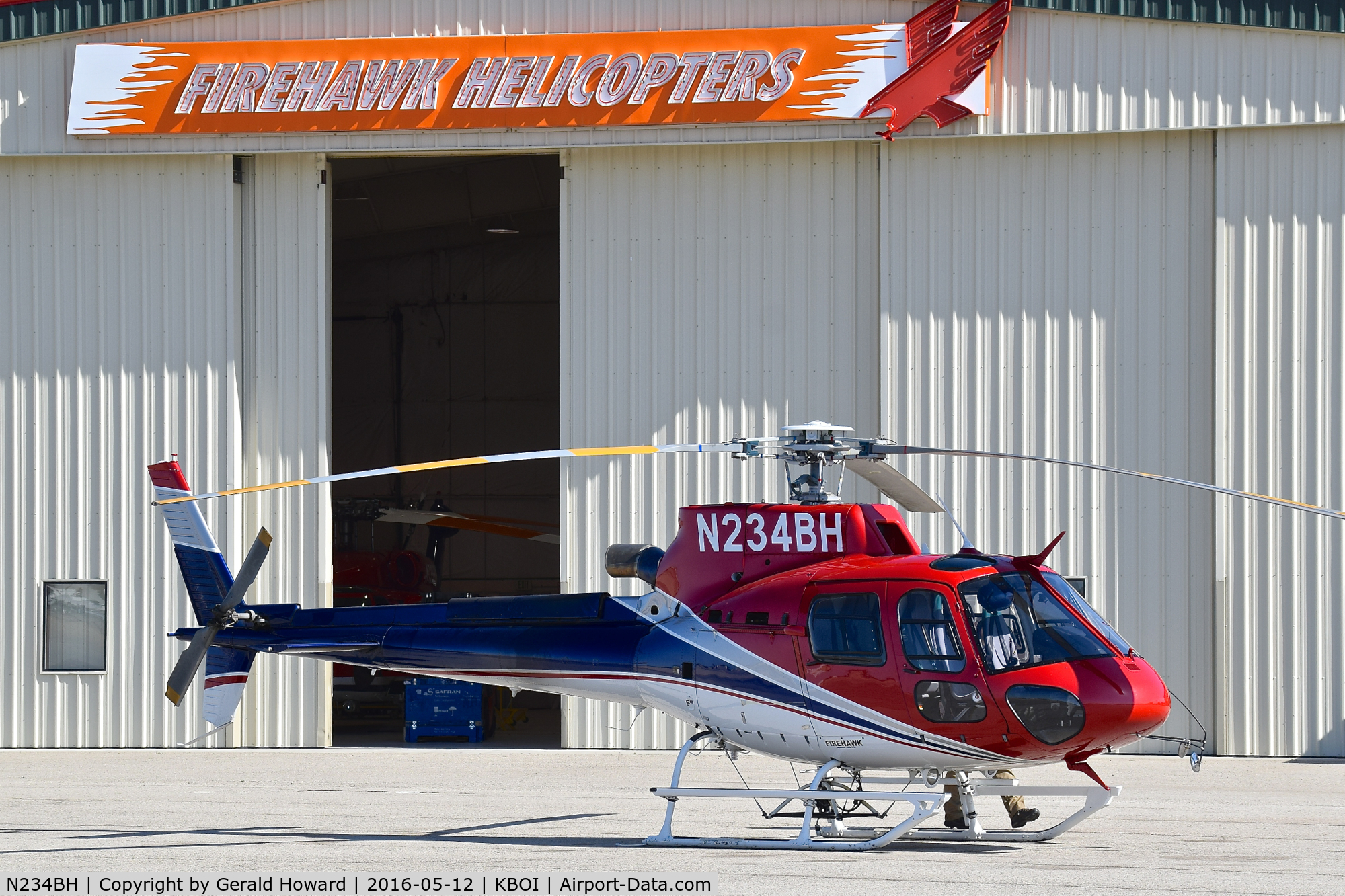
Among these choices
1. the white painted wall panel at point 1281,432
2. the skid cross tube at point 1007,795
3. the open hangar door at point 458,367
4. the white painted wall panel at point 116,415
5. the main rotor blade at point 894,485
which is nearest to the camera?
the skid cross tube at point 1007,795

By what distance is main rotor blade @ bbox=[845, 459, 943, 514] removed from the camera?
10711 millimetres

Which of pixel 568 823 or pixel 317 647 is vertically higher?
pixel 317 647

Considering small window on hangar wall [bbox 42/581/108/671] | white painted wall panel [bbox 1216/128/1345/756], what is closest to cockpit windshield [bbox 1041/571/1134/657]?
white painted wall panel [bbox 1216/128/1345/756]

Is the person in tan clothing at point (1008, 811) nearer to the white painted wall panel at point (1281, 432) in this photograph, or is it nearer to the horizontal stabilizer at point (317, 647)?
the horizontal stabilizer at point (317, 647)

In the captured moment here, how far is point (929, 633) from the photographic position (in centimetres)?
1009

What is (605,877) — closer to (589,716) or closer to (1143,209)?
(589,716)

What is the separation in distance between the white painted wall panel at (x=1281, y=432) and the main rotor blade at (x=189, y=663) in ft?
35.8

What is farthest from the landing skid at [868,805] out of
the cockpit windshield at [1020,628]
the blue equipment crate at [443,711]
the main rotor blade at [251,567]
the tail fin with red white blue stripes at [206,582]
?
the blue equipment crate at [443,711]

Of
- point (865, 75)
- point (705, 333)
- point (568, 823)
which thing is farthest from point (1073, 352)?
point (568, 823)

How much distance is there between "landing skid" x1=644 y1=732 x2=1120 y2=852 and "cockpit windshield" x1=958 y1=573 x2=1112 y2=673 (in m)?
1.01

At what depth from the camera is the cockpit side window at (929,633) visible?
10.0 m

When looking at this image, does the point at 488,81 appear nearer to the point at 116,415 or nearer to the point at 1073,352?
the point at 116,415

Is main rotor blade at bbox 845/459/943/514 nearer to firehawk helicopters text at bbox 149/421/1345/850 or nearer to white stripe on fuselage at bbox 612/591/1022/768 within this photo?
firehawk helicopters text at bbox 149/421/1345/850

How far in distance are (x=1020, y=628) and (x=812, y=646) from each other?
57.0 inches
